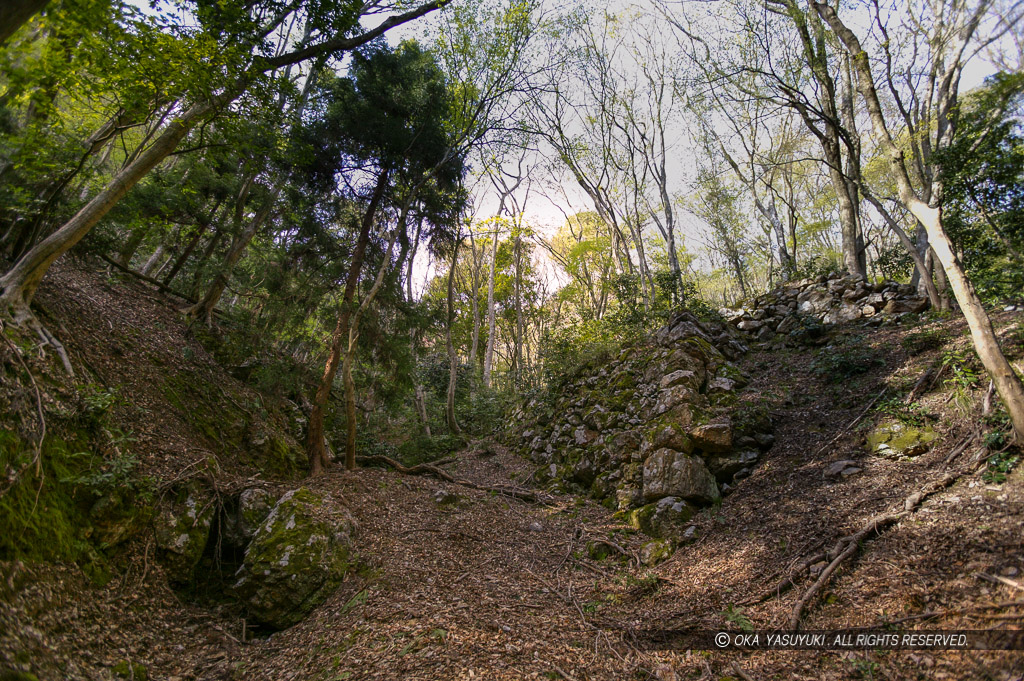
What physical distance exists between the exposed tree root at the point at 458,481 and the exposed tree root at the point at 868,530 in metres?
4.85

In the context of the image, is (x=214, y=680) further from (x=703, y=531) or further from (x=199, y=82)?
(x=199, y=82)

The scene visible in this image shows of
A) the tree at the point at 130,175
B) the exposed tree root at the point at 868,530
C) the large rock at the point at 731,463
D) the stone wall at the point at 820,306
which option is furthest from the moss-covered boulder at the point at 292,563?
the stone wall at the point at 820,306

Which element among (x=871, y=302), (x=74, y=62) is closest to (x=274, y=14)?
(x=74, y=62)

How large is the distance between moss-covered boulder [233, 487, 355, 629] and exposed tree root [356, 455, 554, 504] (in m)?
3.84

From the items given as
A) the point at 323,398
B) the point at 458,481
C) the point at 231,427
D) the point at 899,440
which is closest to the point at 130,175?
the point at 231,427

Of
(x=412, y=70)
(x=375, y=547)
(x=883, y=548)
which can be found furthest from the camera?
(x=412, y=70)

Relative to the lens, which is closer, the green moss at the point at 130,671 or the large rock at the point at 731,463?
the green moss at the point at 130,671

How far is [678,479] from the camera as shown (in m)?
6.34

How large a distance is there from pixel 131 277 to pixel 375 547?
8353mm

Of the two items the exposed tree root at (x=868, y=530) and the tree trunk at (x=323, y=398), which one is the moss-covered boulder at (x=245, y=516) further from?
the exposed tree root at (x=868, y=530)

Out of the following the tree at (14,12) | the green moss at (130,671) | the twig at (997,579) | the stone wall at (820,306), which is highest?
the stone wall at (820,306)

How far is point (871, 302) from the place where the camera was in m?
9.16

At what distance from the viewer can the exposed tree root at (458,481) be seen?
8195 mm

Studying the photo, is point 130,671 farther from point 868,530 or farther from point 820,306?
point 820,306
